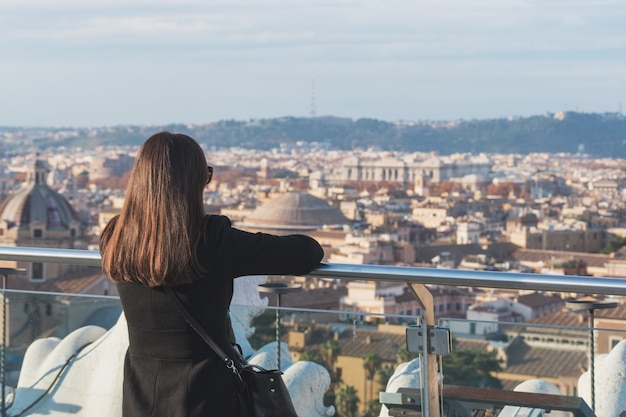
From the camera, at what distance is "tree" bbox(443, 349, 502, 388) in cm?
177

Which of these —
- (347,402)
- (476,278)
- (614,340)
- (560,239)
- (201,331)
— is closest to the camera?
(201,331)

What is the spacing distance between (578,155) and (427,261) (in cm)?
6251

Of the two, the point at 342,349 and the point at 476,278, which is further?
the point at 342,349

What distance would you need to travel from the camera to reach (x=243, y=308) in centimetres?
197

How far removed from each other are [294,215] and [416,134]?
58.7m

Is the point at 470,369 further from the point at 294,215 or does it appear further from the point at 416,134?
the point at 416,134

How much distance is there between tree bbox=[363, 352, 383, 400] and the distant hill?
3924 inches

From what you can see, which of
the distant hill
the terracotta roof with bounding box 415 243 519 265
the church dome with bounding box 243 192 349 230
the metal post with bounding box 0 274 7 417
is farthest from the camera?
the distant hill

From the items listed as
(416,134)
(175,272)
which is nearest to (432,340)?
(175,272)

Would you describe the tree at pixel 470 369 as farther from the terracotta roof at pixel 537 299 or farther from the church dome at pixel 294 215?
the church dome at pixel 294 215

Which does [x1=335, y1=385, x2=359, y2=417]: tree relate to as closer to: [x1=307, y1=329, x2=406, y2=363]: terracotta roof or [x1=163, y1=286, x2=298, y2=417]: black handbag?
[x1=307, y1=329, x2=406, y2=363]: terracotta roof

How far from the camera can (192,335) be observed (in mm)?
1493

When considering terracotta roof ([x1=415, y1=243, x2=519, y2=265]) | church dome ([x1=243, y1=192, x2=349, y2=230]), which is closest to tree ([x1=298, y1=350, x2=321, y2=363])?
terracotta roof ([x1=415, y1=243, x2=519, y2=265])

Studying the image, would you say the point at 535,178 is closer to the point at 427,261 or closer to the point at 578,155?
the point at 578,155
